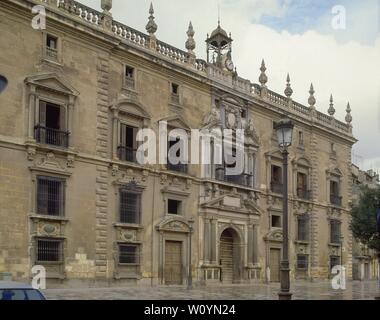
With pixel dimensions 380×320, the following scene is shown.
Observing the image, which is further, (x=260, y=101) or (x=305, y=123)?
(x=305, y=123)

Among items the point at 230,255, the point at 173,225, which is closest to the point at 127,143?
the point at 173,225

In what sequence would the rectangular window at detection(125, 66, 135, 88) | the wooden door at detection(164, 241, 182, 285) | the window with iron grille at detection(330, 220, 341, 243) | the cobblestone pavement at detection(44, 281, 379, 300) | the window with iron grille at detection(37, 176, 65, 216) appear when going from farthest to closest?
the window with iron grille at detection(330, 220, 341, 243)
the wooden door at detection(164, 241, 182, 285)
the rectangular window at detection(125, 66, 135, 88)
the window with iron grille at detection(37, 176, 65, 216)
the cobblestone pavement at detection(44, 281, 379, 300)

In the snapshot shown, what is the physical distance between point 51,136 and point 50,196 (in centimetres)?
232

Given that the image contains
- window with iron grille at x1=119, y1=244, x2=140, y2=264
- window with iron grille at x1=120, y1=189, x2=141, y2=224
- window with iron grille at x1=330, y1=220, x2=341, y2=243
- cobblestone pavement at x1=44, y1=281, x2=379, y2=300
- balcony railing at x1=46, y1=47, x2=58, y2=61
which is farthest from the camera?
window with iron grille at x1=330, y1=220, x2=341, y2=243

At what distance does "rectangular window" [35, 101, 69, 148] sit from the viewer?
71.3 feet

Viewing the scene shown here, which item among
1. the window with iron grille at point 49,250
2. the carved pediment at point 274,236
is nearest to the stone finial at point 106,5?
the window with iron grille at point 49,250

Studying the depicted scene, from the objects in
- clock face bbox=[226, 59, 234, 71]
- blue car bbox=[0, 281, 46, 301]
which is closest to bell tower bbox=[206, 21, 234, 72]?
clock face bbox=[226, 59, 234, 71]

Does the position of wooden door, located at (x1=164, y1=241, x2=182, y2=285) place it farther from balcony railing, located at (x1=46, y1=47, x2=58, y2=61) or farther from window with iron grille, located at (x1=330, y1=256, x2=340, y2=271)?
window with iron grille, located at (x1=330, y1=256, x2=340, y2=271)

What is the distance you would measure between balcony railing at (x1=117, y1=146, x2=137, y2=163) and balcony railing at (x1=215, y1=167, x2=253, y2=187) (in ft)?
18.8

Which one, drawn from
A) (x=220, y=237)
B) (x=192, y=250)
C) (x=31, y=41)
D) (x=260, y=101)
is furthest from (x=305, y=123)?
(x=31, y=41)
